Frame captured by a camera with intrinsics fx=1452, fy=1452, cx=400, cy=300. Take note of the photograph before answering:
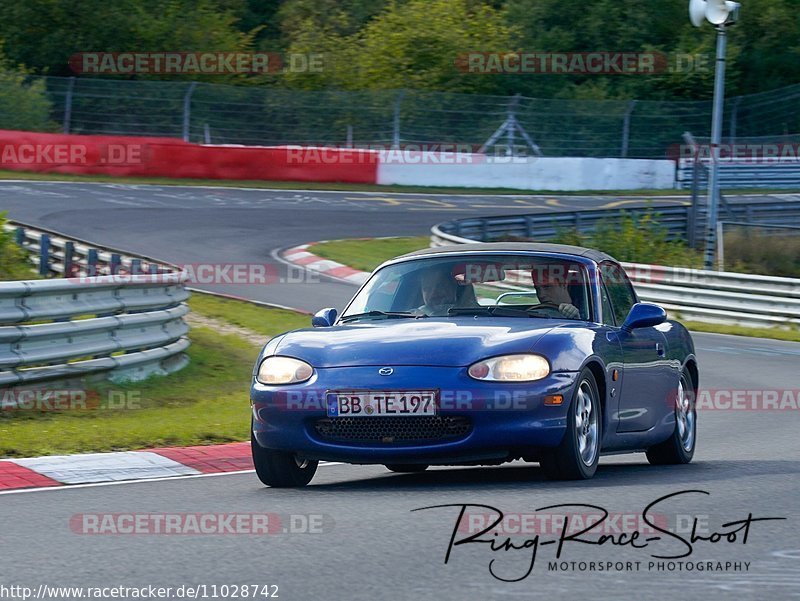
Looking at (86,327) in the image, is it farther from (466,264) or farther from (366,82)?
(366,82)

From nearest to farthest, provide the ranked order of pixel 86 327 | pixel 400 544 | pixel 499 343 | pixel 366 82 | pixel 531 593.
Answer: pixel 531 593 < pixel 400 544 < pixel 499 343 < pixel 86 327 < pixel 366 82

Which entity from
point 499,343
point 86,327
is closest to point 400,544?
point 499,343

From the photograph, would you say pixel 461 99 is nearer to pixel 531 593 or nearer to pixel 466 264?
pixel 466 264

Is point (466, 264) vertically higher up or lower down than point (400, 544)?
higher up

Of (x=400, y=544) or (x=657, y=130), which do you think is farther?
(x=657, y=130)

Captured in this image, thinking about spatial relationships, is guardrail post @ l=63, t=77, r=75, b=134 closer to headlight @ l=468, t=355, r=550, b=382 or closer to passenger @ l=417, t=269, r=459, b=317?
passenger @ l=417, t=269, r=459, b=317

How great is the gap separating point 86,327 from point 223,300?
8.11 m

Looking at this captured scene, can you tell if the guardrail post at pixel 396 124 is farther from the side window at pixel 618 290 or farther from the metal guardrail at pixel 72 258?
the side window at pixel 618 290

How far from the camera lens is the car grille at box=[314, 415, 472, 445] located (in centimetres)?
729

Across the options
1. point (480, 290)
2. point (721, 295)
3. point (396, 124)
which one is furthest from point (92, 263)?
point (396, 124)

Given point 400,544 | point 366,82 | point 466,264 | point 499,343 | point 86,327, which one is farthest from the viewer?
point 366,82

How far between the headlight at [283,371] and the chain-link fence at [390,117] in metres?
31.4

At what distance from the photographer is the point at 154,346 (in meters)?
13.0

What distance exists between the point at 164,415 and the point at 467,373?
456 centimetres
